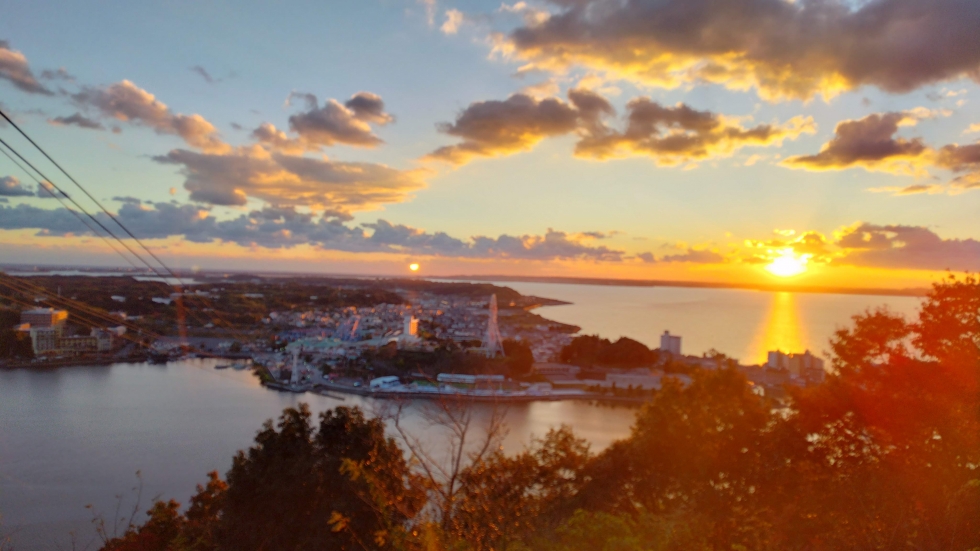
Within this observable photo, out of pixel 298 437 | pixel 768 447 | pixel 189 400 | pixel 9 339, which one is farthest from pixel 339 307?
pixel 768 447

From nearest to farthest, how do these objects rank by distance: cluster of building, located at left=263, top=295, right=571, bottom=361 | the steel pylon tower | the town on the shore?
1. the town on the shore
2. cluster of building, located at left=263, top=295, right=571, bottom=361
3. the steel pylon tower

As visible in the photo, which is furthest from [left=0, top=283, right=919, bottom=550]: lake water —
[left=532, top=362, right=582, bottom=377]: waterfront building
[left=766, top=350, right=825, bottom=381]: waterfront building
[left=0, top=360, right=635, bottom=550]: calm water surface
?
[left=766, top=350, right=825, bottom=381]: waterfront building

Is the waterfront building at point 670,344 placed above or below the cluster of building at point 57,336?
below

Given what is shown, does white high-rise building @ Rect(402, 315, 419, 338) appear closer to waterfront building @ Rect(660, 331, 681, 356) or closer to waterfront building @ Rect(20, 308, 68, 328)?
waterfront building @ Rect(660, 331, 681, 356)

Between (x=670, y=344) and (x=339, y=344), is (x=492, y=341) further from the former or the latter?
(x=670, y=344)

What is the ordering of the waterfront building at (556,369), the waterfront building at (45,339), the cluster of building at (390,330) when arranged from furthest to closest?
the waterfront building at (556,369), the cluster of building at (390,330), the waterfront building at (45,339)

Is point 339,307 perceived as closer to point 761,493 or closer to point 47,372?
point 47,372

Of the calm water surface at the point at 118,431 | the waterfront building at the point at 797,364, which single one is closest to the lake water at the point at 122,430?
the calm water surface at the point at 118,431

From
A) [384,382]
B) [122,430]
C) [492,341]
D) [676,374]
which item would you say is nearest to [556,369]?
[492,341]

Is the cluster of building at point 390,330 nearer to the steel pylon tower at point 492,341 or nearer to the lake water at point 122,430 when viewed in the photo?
the steel pylon tower at point 492,341
